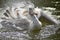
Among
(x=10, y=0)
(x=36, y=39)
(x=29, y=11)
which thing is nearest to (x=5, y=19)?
(x=29, y=11)

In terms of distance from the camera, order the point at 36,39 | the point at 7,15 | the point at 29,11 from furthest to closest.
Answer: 1. the point at 7,15
2. the point at 29,11
3. the point at 36,39

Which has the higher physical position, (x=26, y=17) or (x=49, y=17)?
(x=26, y=17)

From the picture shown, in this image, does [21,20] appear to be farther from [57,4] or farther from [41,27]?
[57,4]

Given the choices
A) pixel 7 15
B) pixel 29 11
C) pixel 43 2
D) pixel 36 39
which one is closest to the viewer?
→ pixel 36 39

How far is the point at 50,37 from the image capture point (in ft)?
19.2

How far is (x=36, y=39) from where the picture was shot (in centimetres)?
581

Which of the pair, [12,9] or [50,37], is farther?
[12,9]

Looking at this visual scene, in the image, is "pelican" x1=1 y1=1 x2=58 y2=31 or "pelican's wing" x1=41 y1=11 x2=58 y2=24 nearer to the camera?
"pelican" x1=1 y1=1 x2=58 y2=31

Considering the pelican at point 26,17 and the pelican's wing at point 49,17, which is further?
the pelican's wing at point 49,17

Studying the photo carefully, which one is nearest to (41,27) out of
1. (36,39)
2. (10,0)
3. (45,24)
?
(45,24)

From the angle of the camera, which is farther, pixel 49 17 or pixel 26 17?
pixel 49 17

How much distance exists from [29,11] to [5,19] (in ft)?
2.09

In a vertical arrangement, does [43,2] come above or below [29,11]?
below

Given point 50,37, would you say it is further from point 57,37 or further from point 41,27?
point 41,27
